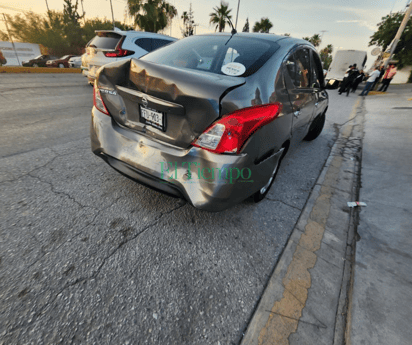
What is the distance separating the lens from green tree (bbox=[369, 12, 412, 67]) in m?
23.9

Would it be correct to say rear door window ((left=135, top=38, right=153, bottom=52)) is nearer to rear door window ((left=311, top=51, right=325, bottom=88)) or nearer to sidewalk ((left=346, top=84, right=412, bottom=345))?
rear door window ((left=311, top=51, right=325, bottom=88))

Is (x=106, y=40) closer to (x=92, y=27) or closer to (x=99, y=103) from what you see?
(x=99, y=103)

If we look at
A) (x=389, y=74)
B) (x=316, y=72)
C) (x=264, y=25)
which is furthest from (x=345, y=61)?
(x=264, y=25)

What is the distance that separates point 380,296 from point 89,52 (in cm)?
838

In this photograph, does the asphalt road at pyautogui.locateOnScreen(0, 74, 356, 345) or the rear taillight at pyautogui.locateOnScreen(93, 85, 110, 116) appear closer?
the asphalt road at pyautogui.locateOnScreen(0, 74, 356, 345)

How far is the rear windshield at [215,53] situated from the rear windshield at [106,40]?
16.1ft

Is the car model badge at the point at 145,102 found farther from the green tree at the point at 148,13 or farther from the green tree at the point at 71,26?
the green tree at the point at 71,26

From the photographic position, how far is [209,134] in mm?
1516

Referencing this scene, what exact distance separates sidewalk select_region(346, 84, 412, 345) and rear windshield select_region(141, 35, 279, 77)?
192 cm

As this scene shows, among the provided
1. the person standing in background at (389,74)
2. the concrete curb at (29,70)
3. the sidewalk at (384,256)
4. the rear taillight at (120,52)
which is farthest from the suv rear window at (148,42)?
the person standing in background at (389,74)

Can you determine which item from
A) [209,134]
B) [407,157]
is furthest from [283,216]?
[407,157]

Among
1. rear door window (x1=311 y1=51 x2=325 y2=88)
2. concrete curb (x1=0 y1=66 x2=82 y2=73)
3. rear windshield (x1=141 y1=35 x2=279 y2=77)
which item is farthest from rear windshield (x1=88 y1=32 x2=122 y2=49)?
concrete curb (x1=0 y1=66 x2=82 y2=73)

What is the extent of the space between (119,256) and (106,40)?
6.99m

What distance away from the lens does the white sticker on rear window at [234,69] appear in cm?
174
